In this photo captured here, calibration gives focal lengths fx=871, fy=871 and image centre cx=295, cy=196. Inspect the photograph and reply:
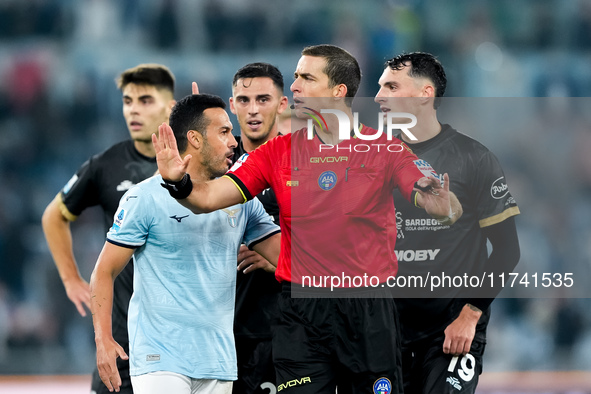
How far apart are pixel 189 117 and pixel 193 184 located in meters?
0.68

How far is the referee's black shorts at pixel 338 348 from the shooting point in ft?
14.2

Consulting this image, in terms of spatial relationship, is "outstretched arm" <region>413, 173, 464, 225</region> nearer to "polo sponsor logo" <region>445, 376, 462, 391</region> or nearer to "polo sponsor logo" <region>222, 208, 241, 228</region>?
"polo sponsor logo" <region>222, 208, 241, 228</region>

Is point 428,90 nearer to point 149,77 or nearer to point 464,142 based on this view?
point 464,142

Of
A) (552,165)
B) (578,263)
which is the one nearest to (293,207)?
(552,165)

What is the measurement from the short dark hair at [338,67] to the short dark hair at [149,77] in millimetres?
2621

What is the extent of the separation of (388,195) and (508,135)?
1835 millimetres

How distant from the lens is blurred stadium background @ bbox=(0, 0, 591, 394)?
10.6m

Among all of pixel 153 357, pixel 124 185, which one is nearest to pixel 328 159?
pixel 153 357

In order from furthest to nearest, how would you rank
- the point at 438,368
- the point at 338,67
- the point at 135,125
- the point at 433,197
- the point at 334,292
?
the point at 135,125, the point at 438,368, the point at 338,67, the point at 334,292, the point at 433,197

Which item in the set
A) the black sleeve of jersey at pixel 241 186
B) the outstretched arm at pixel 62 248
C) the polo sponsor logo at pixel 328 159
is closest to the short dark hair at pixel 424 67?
the polo sponsor logo at pixel 328 159

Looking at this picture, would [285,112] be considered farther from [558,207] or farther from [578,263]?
[578,263]

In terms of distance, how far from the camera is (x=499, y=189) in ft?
16.9

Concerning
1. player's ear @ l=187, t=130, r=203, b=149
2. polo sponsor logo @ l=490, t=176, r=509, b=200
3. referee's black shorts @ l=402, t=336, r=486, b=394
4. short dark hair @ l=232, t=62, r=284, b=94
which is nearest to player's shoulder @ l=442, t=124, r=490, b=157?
polo sponsor logo @ l=490, t=176, r=509, b=200

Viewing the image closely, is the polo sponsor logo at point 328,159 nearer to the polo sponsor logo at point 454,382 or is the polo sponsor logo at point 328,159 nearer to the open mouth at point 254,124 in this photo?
the open mouth at point 254,124
